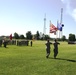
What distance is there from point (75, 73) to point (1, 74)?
170 inches

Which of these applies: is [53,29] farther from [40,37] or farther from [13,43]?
[40,37]

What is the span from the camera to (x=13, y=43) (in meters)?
73.7

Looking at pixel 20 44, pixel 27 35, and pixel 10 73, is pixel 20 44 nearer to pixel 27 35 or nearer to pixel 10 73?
pixel 10 73

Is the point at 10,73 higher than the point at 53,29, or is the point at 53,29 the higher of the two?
the point at 53,29

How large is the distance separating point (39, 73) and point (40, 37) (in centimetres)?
16941

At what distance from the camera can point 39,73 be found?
16.1 m

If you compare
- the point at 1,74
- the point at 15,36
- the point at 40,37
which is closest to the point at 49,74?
the point at 1,74

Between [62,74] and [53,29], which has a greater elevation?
[53,29]

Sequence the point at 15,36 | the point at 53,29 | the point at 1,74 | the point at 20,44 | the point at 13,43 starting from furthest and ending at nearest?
1. the point at 15,36
2. the point at 13,43
3. the point at 20,44
4. the point at 53,29
5. the point at 1,74

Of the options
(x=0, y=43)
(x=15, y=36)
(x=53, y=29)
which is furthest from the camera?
(x=15, y=36)

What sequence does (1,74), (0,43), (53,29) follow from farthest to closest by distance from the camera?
(0,43)
(53,29)
(1,74)

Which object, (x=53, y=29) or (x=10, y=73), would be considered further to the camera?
(x=53, y=29)

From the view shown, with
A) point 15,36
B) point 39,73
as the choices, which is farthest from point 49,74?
point 15,36

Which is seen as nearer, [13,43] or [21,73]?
[21,73]
